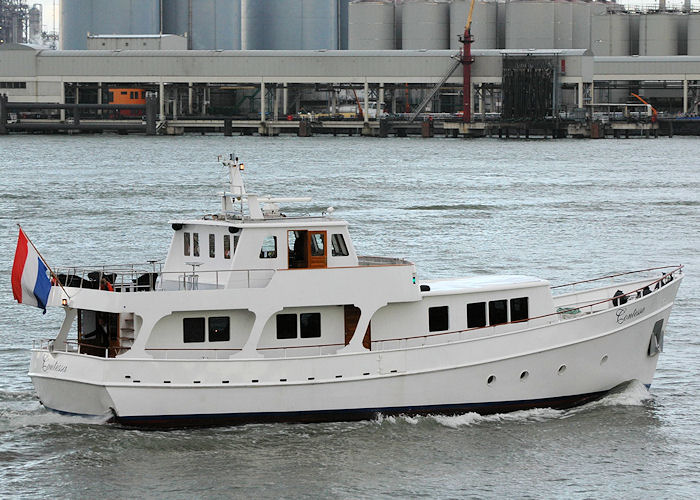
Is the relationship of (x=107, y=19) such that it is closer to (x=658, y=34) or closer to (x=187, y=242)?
(x=658, y=34)

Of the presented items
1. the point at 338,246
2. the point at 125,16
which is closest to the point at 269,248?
the point at 338,246

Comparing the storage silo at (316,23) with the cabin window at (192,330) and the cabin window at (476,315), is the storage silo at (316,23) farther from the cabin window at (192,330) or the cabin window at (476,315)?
the cabin window at (192,330)

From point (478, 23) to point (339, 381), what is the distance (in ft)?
410

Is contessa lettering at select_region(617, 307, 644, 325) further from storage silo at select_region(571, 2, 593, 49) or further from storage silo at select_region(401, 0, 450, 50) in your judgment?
storage silo at select_region(571, 2, 593, 49)

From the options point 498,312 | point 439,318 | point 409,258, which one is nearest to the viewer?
point 439,318

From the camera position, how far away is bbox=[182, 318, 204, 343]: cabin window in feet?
70.5

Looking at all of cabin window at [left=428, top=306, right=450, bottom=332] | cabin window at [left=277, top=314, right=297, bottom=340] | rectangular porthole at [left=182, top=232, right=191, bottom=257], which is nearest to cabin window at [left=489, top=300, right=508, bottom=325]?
cabin window at [left=428, top=306, right=450, bottom=332]

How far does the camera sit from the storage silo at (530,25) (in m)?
139

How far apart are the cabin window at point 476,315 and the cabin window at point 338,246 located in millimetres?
2289

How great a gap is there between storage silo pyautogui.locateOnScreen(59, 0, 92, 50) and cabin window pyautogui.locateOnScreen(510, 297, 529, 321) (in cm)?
13807

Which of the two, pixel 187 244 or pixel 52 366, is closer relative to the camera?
pixel 52 366

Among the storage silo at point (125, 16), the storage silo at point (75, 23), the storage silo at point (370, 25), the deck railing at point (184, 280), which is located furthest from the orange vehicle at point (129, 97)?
the deck railing at point (184, 280)

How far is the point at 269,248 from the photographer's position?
21.8 m

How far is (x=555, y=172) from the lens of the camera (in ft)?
286
